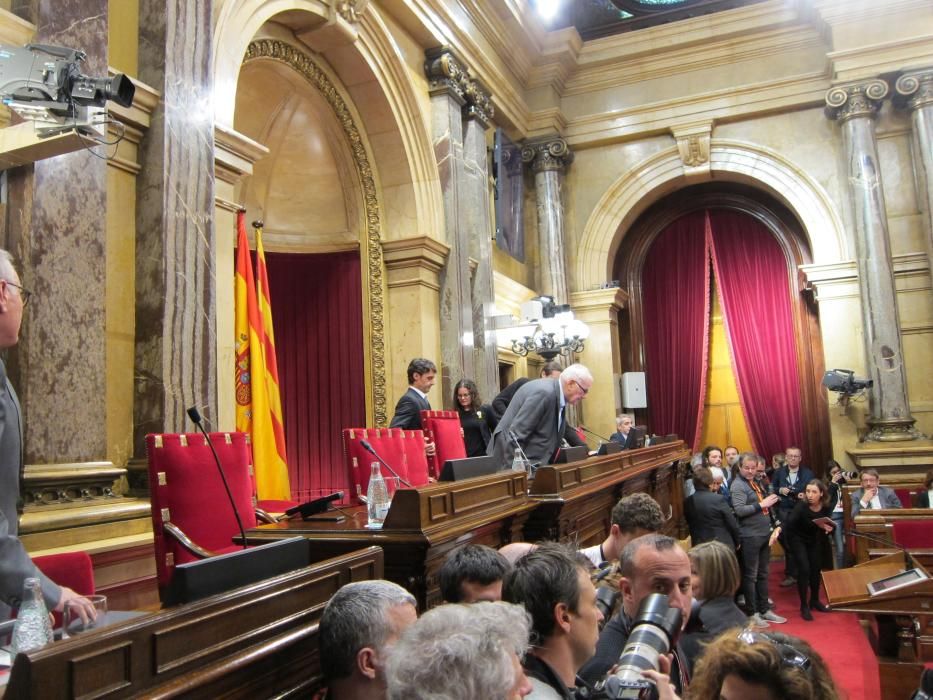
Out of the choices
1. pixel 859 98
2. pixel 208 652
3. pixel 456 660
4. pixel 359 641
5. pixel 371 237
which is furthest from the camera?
pixel 859 98

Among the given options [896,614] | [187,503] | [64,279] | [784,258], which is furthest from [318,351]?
[784,258]

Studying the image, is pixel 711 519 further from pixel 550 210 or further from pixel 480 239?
pixel 550 210

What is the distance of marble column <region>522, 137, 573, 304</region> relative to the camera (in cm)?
944

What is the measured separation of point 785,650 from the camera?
1586mm

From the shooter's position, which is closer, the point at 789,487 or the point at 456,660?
the point at 456,660

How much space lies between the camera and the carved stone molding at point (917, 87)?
26.1ft

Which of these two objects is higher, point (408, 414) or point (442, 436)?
point (408, 414)

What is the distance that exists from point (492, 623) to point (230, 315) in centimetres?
371

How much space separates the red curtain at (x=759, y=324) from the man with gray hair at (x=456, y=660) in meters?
9.25

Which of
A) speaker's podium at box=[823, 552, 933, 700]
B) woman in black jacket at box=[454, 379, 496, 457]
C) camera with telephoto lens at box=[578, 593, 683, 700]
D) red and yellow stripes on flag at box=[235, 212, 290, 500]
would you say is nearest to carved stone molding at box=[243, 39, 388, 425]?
woman in black jacket at box=[454, 379, 496, 457]

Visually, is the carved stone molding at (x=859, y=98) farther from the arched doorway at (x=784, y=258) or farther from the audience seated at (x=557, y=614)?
the audience seated at (x=557, y=614)

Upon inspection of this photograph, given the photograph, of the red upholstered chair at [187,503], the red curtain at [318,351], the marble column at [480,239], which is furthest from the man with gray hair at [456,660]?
the marble column at [480,239]

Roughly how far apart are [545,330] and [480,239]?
113 cm

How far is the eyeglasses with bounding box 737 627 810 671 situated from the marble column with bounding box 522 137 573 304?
780 cm
